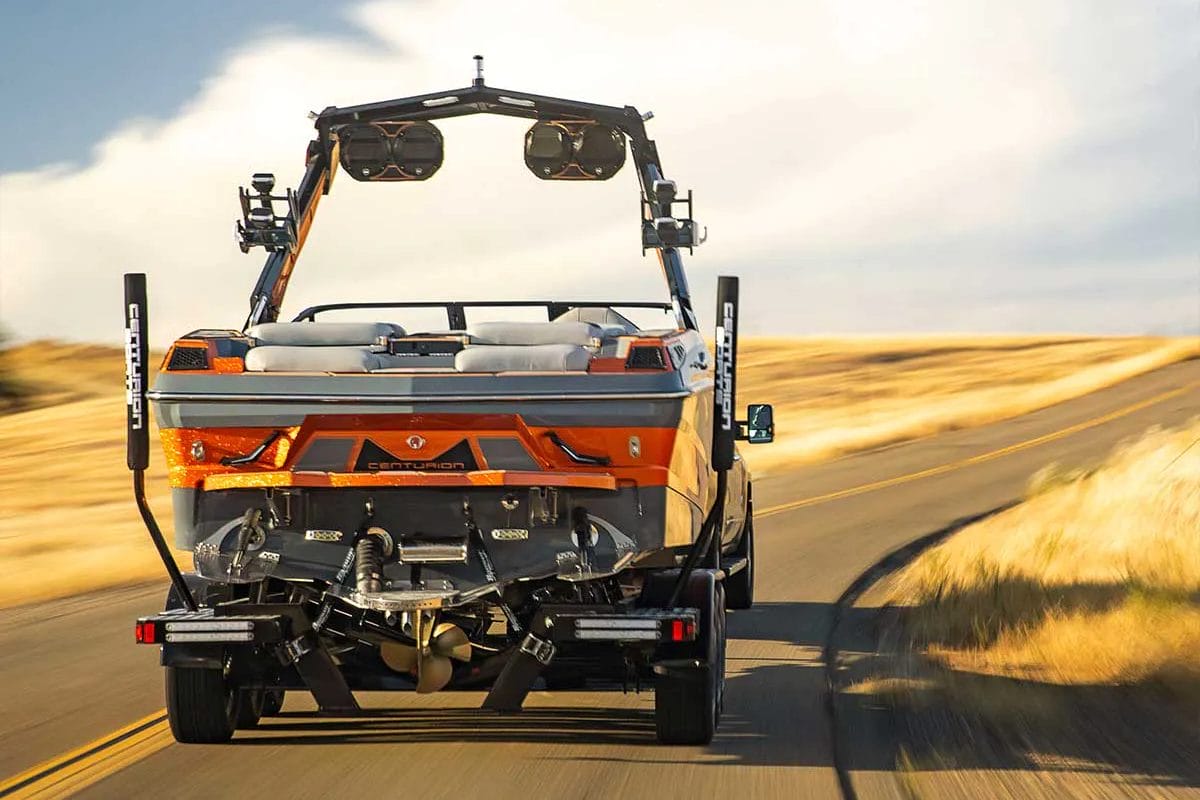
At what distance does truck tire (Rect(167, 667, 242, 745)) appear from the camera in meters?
8.52

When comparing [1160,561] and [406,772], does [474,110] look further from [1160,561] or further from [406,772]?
[1160,561]

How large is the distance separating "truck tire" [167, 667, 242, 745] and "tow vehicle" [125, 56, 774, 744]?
10 millimetres

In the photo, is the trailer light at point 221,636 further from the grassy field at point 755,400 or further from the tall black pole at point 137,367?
the grassy field at point 755,400

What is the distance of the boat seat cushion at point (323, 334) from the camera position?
855 cm

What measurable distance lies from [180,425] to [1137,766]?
464 cm

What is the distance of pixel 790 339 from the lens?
8469 cm

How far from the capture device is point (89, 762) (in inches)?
328

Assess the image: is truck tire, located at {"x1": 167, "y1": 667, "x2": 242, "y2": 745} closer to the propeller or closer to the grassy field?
the propeller

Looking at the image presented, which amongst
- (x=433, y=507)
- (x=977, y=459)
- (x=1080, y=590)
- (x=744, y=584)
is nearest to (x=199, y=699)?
(x=433, y=507)

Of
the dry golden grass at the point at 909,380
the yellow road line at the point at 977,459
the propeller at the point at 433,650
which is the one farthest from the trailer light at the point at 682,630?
the dry golden grass at the point at 909,380

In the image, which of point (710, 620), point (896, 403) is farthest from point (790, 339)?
point (710, 620)

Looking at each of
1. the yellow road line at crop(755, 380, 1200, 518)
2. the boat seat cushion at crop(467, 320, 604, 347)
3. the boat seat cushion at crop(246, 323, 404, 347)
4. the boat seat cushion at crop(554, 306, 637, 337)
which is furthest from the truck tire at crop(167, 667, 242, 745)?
the yellow road line at crop(755, 380, 1200, 518)

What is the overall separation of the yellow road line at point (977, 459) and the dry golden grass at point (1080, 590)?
154 inches

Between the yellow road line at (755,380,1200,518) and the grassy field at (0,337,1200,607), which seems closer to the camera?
the grassy field at (0,337,1200,607)
